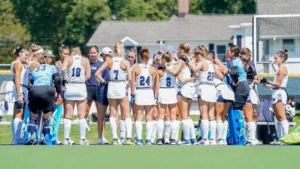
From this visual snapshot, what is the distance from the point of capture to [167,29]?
65500 millimetres

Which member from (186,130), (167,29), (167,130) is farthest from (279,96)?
(167,29)

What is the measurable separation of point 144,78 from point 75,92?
4.06ft

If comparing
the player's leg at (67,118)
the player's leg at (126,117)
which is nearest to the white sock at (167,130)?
the player's leg at (126,117)

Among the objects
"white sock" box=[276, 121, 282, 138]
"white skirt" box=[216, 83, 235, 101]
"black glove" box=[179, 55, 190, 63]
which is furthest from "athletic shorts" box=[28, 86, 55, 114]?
"white sock" box=[276, 121, 282, 138]

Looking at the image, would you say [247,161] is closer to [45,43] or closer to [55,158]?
[55,158]

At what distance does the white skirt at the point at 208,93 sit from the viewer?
18.3m

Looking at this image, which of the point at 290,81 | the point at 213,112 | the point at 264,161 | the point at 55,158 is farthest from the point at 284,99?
the point at 290,81

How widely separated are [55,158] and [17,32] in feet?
174

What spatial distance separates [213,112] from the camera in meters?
18.5

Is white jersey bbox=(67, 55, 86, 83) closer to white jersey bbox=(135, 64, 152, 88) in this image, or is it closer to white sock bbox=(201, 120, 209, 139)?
white jersey bbox=(135, 64, 152, 88)

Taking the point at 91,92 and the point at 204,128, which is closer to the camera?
the point at 204,128

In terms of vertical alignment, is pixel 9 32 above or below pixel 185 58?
below

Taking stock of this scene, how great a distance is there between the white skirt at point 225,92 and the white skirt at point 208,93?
0.12 meters

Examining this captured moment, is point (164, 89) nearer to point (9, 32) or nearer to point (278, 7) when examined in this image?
point (278, 7)
